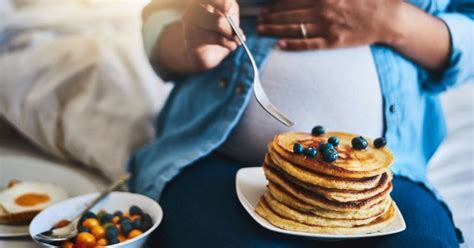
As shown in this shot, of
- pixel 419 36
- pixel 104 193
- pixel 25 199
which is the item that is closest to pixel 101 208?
pixel 104 193

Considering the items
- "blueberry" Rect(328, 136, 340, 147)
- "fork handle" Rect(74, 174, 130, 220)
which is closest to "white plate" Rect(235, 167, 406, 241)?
→ "blueberry" Rect(328, 136, 340, 147)

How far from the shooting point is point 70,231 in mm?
766

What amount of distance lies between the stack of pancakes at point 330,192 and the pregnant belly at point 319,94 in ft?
0.42

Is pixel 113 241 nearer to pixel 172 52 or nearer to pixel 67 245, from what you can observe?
pixel 67 245

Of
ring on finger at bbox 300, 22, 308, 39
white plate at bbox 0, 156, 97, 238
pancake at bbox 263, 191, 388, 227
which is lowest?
white plate at bbox 0, 156, 97, 238

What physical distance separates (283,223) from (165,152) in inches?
12.7

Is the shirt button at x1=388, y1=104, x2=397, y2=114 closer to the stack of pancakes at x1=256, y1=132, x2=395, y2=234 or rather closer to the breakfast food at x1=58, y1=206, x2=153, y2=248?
the stack of pancakes at x1=256, y1=132, x2=395, y2=234

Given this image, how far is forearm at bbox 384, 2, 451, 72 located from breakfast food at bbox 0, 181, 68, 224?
1.93 ft

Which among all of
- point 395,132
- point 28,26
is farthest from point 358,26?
point 28,26

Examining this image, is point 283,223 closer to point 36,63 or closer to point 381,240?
point 381,240

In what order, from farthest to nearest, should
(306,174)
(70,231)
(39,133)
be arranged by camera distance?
(39,133) → (70,231) → (306,174)

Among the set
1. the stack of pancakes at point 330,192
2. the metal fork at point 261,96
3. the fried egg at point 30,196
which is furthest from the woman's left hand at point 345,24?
the fried egg at point 30,196

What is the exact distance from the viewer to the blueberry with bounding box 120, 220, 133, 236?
29.4 inches

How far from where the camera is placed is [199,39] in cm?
79
